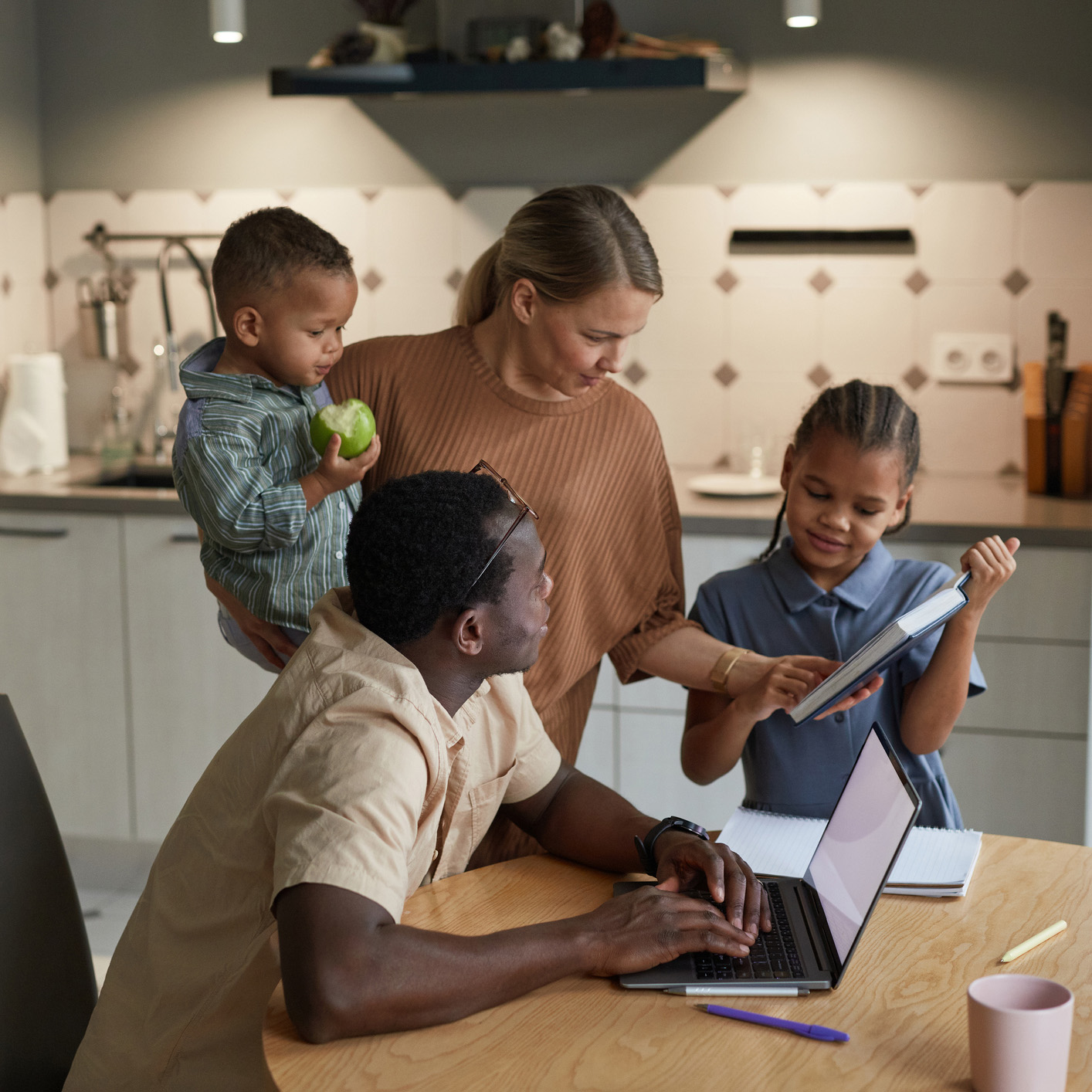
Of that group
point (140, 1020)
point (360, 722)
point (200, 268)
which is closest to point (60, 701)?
point (200, 268)

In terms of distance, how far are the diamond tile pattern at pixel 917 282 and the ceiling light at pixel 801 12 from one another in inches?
27.5

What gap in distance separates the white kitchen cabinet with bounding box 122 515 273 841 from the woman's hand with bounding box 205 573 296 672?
1145 mm

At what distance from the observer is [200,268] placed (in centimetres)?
333

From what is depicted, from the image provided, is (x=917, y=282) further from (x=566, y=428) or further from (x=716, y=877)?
(x=716, y=877)

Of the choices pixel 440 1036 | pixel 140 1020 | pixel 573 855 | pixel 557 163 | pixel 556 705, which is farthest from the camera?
pixel 557 163

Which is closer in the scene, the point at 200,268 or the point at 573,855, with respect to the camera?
the point at 573,855

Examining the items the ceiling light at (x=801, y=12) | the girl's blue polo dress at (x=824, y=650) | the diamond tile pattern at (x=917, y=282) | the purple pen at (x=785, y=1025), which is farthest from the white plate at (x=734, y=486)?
the purple pen at (x=785, y=1025)

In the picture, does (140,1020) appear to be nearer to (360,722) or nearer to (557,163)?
(360,722)

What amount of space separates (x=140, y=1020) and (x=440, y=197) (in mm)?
2454

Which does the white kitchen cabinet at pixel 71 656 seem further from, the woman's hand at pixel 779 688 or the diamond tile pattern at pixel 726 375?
the woman's hand at pixel 779 688

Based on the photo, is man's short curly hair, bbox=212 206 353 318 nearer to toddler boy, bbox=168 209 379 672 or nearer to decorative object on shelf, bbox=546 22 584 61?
toddler boy, bbox=168 209 379 672

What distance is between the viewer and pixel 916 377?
3061mm

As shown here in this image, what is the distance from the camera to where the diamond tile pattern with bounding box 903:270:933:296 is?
3025 mm

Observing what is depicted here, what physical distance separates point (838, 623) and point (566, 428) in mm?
448
